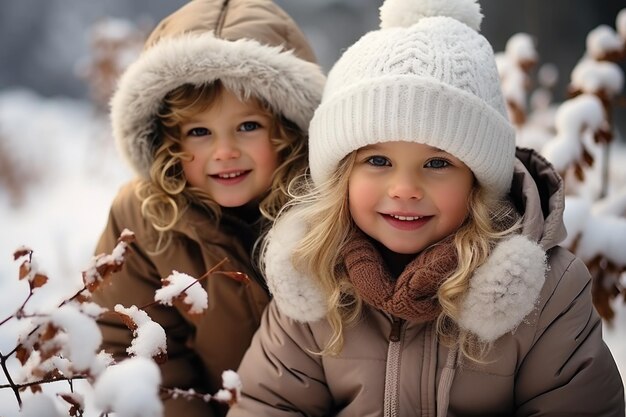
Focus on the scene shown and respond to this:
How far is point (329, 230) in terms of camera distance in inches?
59.7

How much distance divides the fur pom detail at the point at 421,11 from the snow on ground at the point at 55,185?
2293 millimetres

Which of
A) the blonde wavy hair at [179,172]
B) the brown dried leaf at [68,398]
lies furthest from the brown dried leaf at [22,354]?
the blonde wavy hair at [179,172]

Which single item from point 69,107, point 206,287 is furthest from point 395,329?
point 69,107

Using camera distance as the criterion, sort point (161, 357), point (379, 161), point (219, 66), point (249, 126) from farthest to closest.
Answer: point (249, 126) → point (219, 66) → point (379, 161) → point (161, 357)

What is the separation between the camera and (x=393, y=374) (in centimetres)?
145

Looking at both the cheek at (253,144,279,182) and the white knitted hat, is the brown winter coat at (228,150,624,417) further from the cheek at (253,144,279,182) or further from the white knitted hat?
the cheek at (253,144,279,182)

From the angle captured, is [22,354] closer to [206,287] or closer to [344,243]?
[344,243]

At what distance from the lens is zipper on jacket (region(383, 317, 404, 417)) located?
1.44 metres

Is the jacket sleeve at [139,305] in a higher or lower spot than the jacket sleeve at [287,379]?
higher

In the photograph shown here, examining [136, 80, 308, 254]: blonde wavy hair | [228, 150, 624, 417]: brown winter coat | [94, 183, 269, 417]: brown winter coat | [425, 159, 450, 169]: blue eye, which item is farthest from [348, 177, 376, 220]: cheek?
[94, 183, 269, 417]: brown winter coat

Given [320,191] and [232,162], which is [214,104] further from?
[320,191]

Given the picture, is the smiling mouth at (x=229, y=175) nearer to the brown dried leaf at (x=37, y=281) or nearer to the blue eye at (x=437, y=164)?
the blue eye at (x=437, y=164)

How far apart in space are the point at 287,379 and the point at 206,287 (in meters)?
0.43

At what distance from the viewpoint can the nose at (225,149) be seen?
5.74 feet
